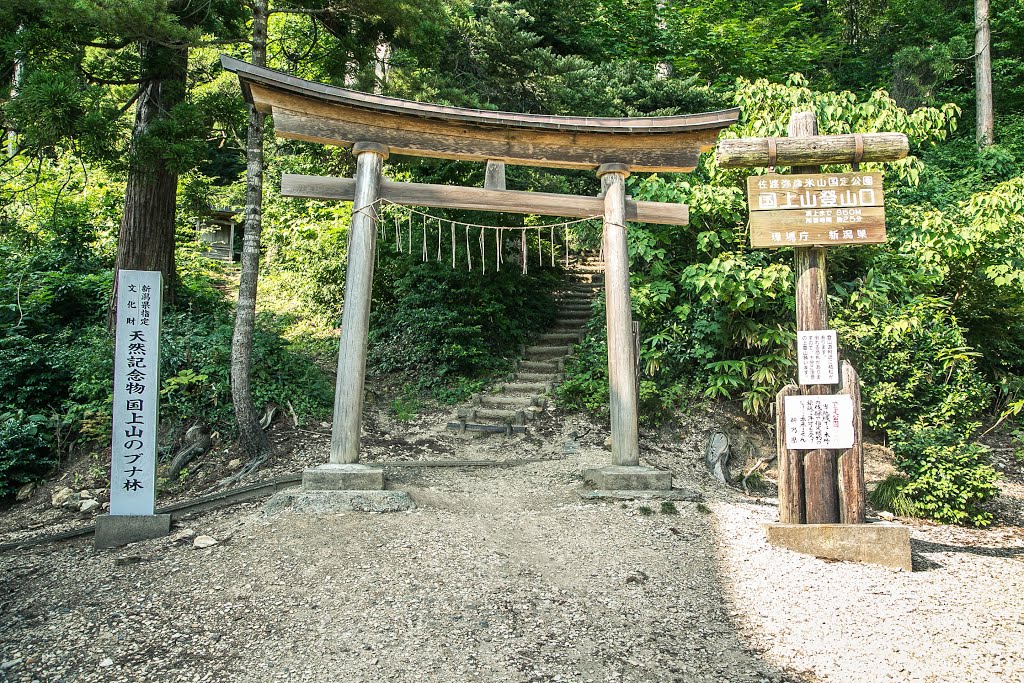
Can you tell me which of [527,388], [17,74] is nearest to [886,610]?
[527,388]

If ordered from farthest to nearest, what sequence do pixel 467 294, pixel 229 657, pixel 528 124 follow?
pixel 467 294
pixel 528 124
pixel 229 657

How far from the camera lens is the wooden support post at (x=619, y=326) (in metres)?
6.05

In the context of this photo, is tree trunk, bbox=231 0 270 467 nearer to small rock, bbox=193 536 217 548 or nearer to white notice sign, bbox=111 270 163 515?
white notice sign, bbox=111 270 163 515

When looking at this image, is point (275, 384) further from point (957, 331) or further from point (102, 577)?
point (957, 331)

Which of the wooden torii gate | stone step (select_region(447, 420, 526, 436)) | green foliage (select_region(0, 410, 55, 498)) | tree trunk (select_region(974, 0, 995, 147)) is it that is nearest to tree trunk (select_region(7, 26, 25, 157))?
the wooden torii gate

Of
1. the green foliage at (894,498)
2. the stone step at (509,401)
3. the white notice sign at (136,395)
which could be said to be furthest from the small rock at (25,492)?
the green foliage at (894,498)

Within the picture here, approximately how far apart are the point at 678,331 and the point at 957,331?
3234mm

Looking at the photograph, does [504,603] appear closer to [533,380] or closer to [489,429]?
[489,429]

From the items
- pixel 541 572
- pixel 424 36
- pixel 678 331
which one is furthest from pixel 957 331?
pixel 424 36

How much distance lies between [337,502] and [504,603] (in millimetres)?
1908

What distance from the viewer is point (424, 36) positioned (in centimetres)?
737

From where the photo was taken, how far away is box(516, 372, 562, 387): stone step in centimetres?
984

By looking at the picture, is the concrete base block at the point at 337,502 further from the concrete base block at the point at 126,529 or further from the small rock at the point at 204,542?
the concrete base block at the point at 126,529

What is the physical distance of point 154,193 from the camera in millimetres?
8195
